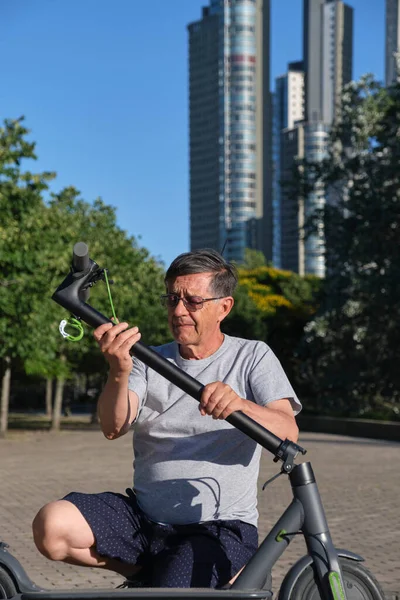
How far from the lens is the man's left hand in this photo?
289 centimetres

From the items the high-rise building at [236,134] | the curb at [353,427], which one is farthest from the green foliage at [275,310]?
the high-rise building at [236,134]

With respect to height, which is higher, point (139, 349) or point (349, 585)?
point (139, 349)

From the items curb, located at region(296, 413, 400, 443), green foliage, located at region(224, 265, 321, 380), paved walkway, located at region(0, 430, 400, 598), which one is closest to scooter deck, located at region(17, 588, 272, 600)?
paved walkway, located at region(0, 430, 400, 598)

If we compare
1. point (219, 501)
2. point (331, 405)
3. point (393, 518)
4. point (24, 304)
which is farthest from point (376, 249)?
point (219, 501)

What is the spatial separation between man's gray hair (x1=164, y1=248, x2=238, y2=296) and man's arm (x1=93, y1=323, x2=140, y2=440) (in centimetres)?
38

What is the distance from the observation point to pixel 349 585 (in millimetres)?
2969

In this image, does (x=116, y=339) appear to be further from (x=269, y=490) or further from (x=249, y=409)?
(x=269, y=490)

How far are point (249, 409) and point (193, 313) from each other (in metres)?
0.42

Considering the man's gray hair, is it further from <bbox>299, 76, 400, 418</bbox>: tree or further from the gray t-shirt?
<bbox>299, 76, 400, 418</bbox>: tree

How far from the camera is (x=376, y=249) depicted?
30047mm

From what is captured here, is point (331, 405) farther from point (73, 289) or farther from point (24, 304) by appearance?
point (73, 289)

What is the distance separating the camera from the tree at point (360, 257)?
30000 mm

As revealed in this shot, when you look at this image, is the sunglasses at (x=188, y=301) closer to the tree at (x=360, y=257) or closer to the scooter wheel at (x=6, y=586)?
the scooter wheel at (x=6, y=586)

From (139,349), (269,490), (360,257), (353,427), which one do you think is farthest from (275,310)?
(139,349)
